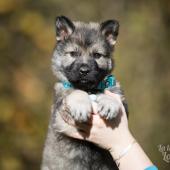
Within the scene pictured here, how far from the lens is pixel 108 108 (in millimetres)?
6430

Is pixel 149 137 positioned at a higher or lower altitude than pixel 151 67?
lower

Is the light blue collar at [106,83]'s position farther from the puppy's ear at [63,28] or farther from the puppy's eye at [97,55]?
the puppy's ear at [63,28]

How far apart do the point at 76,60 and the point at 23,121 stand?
6.91 m

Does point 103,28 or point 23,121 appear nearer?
point 103,28

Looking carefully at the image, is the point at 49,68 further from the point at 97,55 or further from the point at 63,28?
the point at 97,55

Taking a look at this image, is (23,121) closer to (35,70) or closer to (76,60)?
(35,70)

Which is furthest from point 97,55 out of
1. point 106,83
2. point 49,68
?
point 49,68

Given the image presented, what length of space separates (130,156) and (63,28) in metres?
1.51

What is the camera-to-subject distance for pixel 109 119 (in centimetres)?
643

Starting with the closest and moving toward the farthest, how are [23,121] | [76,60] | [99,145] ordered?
[99,145]
[76,60]
[23,121]

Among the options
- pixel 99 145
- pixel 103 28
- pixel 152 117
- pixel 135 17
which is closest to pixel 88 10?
pixel 135 17

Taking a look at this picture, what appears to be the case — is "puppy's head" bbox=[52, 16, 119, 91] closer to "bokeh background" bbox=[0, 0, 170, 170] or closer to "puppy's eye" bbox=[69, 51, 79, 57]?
"puppy's eye" bbox=[69, 51, 79, 57]

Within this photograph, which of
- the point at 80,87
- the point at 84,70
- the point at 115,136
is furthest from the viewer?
the point at 80,87

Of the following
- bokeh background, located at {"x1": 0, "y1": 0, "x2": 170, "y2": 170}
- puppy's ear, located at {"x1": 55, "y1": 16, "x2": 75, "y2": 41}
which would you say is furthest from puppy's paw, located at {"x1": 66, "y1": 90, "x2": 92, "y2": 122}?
bokeh background, located at {"x1": 0, "y1": 0, "x2": 170, "y2": 170}
